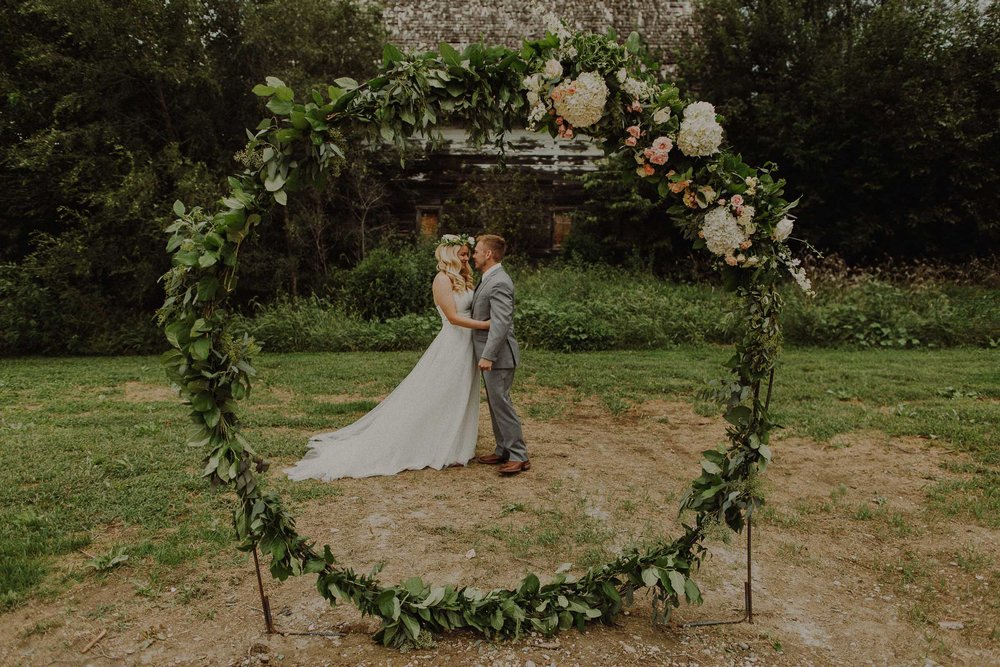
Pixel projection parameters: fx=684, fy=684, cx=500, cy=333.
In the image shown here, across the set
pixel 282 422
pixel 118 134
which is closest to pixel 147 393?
pixel 282 422

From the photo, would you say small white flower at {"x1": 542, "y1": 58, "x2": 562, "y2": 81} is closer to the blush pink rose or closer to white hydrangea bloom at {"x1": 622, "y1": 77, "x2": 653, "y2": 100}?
white hydrangea bloom at {"x1": 622, "y1": 77, "x2": 653, "y2": 100}

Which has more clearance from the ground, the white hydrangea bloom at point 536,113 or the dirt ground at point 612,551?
the white hydrangea bloom at point 536,113

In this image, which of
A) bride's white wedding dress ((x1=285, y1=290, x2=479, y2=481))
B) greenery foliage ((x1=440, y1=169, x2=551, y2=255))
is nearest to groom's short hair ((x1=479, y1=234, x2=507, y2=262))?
bride's white wedding dress ((x1=285, y1=290, x2=479, y2=481))

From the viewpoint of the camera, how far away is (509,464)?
628 centimetres

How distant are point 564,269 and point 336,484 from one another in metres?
11.1

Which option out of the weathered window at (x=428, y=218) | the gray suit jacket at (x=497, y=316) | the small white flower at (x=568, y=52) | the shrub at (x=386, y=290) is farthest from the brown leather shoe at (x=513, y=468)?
the weathered window at (x=428, y=218)

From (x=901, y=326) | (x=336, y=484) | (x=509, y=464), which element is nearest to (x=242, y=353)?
(x=336, y=484)

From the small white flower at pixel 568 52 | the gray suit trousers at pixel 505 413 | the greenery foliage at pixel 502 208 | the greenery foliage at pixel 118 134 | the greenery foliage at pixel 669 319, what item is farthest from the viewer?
the greenery foliage at pixel 502 208

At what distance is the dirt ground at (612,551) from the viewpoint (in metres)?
3.69

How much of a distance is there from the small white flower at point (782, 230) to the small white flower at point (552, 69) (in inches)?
56.1

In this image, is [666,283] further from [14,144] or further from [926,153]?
[14,144]

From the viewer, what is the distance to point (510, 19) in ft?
64.1

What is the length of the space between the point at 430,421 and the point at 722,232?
3.66 m

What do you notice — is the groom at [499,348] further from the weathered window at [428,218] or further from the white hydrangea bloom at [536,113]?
the weathered window at [428,218]
